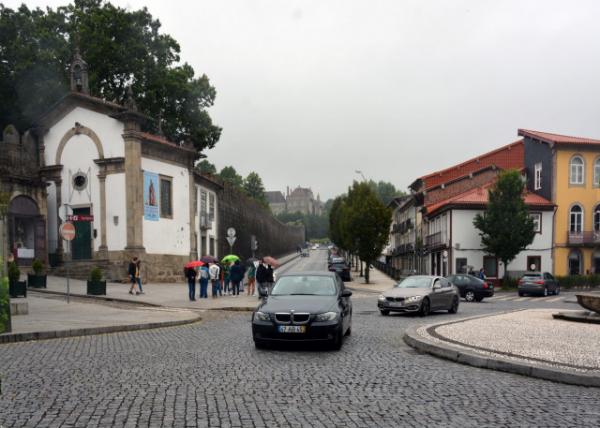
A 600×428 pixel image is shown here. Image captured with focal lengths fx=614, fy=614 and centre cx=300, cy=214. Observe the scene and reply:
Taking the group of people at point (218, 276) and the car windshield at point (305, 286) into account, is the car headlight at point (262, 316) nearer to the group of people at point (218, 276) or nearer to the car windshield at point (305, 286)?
the car windshield at point (305, 286)

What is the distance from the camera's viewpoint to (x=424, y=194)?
195 feet

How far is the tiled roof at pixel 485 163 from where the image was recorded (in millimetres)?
59438

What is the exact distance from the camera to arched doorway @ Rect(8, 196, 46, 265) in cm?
3256

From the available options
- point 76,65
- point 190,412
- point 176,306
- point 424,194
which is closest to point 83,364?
point 190,412

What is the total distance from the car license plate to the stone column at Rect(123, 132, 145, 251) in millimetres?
23719

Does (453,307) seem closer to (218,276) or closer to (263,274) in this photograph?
(263,274)

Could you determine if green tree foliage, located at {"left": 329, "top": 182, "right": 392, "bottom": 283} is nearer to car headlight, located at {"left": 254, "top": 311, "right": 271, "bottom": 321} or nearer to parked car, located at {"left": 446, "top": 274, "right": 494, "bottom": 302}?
parked car, located at {"left": 446, "top": 274, "right": 494, "bottom": 302}

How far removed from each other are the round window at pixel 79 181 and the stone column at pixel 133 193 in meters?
3.01

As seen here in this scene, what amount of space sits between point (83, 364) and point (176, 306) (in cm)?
1321

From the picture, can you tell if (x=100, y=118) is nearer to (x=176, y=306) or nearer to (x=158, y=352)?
(x=176, y=306)

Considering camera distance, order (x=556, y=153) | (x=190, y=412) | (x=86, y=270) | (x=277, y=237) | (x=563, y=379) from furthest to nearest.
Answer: (x=277, y=237)
(x=556, y=153)
(x=86, y=270)
(x=563, y=379)
(x=190, y=412)

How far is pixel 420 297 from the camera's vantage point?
18.9 m

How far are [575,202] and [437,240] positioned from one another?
11.4 m

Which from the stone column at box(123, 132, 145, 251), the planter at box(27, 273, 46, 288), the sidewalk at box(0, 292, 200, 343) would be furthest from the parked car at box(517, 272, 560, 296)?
the planter at box(27, 273, 46, 288)
